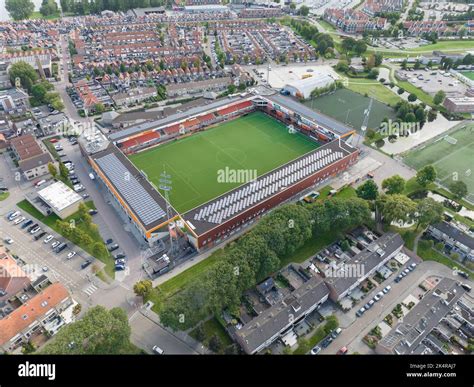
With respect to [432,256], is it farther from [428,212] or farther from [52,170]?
[52,170]

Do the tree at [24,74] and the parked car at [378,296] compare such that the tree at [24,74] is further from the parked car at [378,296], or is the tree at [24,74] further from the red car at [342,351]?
the red car at [342,351]

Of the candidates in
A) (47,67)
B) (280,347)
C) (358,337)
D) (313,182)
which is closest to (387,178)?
(313,182)

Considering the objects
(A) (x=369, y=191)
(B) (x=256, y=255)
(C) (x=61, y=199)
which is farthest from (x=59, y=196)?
(A) (x=369, y=191)

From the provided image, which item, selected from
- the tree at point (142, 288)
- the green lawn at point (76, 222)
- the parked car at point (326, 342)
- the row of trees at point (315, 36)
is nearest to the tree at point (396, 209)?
the parked car at point (326, 342)

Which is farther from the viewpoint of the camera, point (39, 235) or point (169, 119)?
point (169, 119)

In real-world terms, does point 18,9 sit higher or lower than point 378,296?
higher
